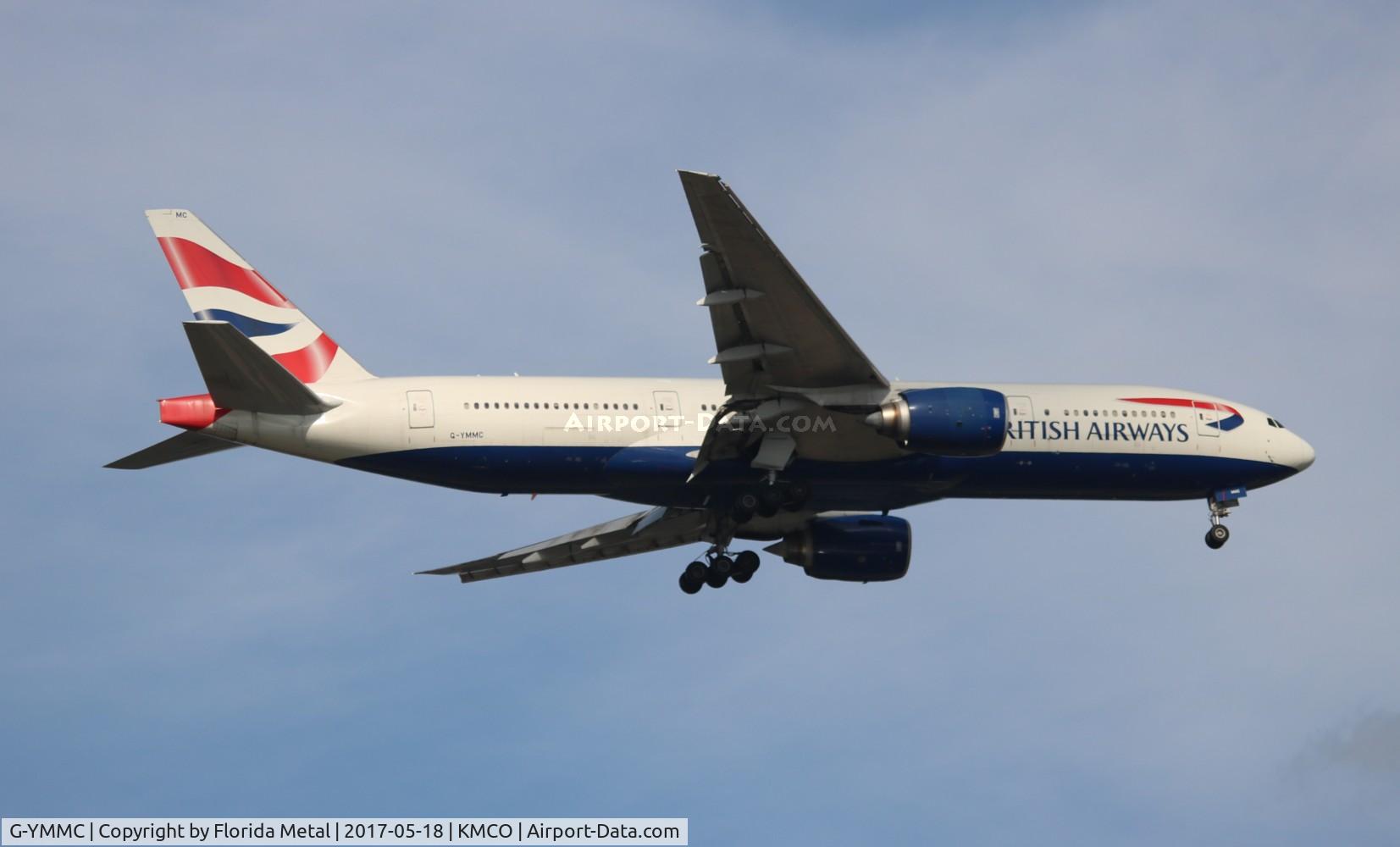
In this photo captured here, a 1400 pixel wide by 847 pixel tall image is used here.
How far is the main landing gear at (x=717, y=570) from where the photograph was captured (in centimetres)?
3619

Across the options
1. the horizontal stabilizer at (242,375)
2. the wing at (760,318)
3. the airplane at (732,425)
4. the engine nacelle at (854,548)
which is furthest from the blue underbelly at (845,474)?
the wing at (760,318)

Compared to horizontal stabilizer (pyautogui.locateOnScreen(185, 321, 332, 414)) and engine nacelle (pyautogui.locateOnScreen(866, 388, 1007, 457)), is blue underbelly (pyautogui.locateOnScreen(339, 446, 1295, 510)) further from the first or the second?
engine nacelle (pyautogui.locateOnScreen(866, 388, 1007, 457))

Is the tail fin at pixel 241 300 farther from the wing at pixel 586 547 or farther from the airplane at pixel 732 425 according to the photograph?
the wing at pixel 586 547

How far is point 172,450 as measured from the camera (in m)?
32.6

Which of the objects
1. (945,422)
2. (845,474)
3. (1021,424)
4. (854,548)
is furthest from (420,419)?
(1021,424)

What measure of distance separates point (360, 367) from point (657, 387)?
6.01 m

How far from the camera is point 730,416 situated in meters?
33.0

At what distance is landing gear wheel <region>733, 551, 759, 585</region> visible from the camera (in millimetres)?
36500

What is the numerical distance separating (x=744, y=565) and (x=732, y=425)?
15.1 feet

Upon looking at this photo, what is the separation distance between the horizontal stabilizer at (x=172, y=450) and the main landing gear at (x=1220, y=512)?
66.5 feet

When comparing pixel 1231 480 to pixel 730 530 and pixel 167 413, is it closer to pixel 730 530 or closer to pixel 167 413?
pixel 730 530

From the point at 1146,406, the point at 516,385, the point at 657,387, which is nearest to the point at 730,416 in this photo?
the point at 657,387

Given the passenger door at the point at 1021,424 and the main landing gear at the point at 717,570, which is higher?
the passenger door at the point at 1021,424

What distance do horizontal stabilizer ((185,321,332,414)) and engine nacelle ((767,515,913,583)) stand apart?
37.6 ft
